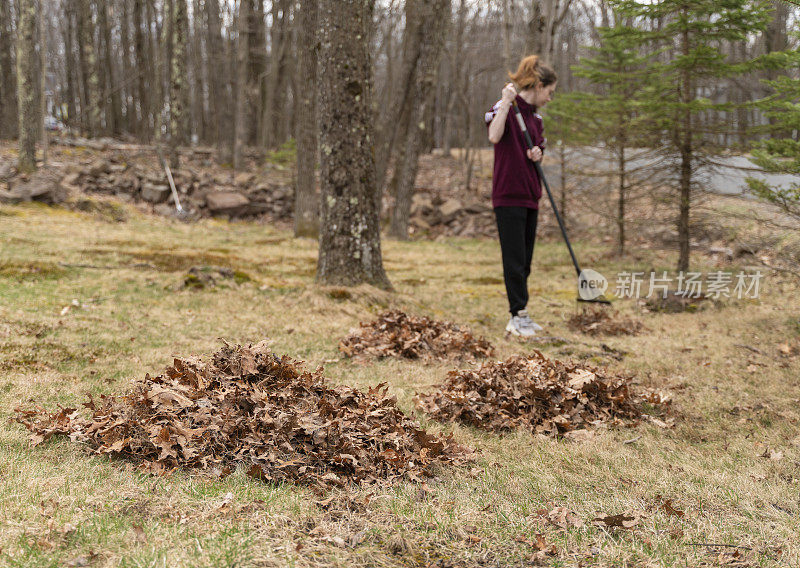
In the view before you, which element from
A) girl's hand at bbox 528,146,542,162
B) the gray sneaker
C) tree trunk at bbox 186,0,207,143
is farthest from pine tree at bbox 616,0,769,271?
tree trunk at bbox 186,0,207,143

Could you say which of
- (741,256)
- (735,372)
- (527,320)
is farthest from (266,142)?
(735,372)

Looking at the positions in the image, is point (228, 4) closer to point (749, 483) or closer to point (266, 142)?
point (266, 142)

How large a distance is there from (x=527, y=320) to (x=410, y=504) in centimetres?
379

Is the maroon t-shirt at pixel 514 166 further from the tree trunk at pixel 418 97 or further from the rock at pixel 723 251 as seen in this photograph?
the tree trunk at pixel 418 97

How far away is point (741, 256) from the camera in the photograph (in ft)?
33.8

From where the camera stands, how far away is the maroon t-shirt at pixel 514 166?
18.3 feet

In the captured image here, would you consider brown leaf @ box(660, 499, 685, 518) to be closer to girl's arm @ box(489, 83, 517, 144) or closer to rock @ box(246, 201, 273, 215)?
girl's arm @ box(489, 83, 517, 144)

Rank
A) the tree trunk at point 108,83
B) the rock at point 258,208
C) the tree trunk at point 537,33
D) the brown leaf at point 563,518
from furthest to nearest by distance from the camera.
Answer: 1. the tree trunk at point 108,83
2. the rock at point 258,208
3. the tree trunk at point 537,33
4. the brown leaf at point 563,518

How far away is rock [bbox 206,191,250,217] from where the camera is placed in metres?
16.7

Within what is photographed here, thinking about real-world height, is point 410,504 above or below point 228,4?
Result: below

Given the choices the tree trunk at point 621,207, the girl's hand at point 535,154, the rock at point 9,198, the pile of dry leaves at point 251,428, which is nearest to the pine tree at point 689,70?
the tree trunk at point 621,207

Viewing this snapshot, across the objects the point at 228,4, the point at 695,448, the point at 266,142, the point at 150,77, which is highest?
the point at 228,4

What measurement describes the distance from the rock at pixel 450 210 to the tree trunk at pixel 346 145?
9.91 meters

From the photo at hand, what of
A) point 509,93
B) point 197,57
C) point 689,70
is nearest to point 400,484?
point 509,93
